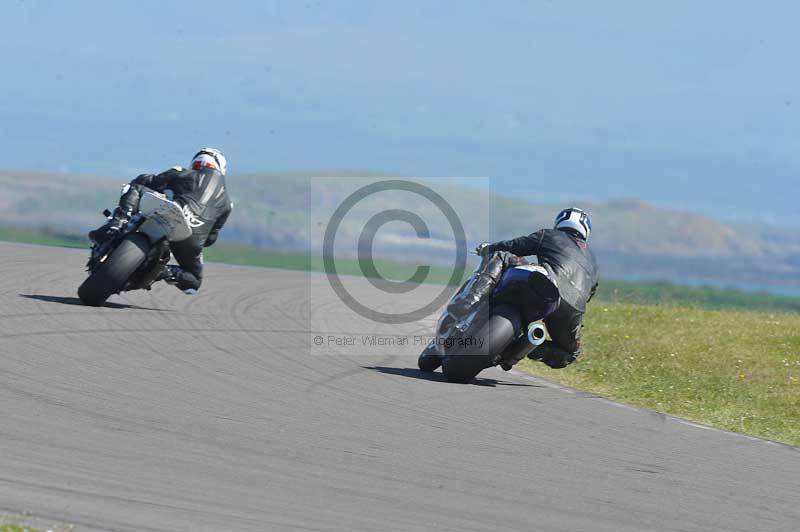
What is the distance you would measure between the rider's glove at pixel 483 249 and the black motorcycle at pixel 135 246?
12.0 feet

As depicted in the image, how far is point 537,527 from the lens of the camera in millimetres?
6988

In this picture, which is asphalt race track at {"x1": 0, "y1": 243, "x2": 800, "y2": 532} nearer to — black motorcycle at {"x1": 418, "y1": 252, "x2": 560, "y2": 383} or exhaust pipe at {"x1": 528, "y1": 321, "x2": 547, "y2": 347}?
black motorcycle at {"x1": 418, "y1": 252, "x2": 560, "y2": 383}

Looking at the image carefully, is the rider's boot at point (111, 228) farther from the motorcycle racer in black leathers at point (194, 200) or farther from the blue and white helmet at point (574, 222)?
the blue and white helmet at point (574, 222)

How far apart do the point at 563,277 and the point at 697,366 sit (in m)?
4.33

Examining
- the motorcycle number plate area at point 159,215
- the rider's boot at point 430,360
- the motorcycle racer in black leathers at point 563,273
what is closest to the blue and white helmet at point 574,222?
the motorcycle racer in black leathers at point 563,273

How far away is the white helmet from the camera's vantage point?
1570 cm

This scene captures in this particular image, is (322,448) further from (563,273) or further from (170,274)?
(170,274)

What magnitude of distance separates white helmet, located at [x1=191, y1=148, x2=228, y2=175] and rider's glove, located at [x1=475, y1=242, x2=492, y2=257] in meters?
4.16

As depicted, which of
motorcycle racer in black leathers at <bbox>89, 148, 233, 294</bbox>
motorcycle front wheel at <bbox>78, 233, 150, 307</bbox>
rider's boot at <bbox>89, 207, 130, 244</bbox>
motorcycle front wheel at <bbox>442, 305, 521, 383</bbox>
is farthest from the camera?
motorcycle racer in black leathers at <bbox>89, 148, 233, 294</bbox>

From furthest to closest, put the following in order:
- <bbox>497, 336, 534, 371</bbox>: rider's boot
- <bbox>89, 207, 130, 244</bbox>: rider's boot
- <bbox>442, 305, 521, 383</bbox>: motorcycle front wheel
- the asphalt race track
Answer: <bbox>89, 207, 130, 244</bbox>: rider's boot → <bbox>497, 336, 534, 371</bbox>: rider's boot → <bbox>442, 305, 521, 383</bbox>: motorcycle front wheel → the asphalt race track

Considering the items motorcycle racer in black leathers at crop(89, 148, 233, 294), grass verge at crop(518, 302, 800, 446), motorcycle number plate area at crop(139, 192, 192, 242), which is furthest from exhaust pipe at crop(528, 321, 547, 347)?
motorcycle racer in black leathers at crop(89, 148, 233, 294)

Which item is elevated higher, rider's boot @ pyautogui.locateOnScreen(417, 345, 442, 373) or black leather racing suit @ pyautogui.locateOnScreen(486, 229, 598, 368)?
black leather racing suit @ pyautogui.locateOnScreen(486, 229, 598, 368)

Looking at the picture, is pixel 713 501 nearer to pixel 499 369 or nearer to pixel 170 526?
pixel 170 526

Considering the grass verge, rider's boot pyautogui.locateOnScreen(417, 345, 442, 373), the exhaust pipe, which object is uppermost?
the exhaust pipe
